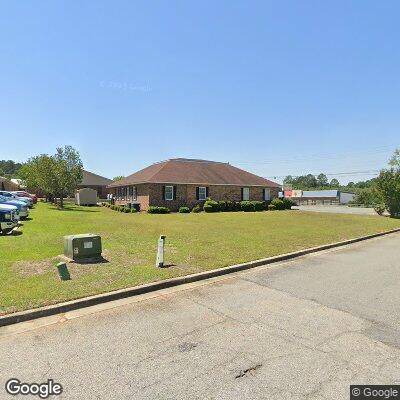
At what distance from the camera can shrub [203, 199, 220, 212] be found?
31984 millimetres

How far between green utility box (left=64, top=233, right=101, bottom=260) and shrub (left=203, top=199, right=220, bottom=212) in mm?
22945

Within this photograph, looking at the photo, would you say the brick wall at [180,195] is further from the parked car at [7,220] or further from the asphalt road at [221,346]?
the asphalt road at [221,346]

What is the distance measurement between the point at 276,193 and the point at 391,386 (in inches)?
1542

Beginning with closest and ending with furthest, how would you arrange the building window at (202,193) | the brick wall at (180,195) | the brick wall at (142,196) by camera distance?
the brick wall at (180,195), the brick wall at (142,196), the building window at (202,193)

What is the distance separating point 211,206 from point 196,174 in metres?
5.59

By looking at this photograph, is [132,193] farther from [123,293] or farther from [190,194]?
[123,293]

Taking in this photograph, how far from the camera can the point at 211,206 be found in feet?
105

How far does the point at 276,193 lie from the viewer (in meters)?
42.1

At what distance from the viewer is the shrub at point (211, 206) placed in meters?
32.0

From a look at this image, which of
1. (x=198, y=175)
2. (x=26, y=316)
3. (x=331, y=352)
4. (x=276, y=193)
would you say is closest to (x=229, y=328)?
(x=331, y=352)

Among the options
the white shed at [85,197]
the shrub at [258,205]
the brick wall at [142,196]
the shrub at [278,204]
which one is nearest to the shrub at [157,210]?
the brick wall at [142,196]

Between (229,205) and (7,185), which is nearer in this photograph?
(229,205)

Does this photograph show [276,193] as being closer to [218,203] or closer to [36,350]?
[218,203]

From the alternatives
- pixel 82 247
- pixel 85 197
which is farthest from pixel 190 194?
pixel 82 247
